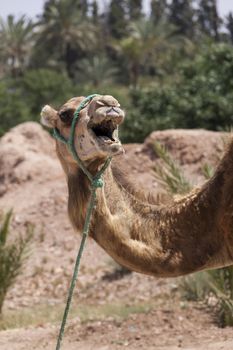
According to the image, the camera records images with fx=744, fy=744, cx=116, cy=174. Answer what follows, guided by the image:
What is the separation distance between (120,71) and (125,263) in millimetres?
50175

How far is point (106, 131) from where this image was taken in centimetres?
401

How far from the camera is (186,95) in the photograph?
850 inches

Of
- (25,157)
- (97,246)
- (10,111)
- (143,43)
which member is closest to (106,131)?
(97,246)

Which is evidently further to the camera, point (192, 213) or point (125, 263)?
point (192, 213)

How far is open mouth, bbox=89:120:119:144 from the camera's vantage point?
392 centimetres

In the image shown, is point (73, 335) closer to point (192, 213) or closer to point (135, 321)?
point (135, 321)

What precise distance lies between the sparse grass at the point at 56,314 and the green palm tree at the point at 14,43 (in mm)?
34948

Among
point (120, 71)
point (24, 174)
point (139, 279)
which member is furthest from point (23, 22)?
point (139, 279)

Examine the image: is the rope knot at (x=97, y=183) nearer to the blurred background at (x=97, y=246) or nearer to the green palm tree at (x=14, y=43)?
the blurred background at (x=97, y=246)

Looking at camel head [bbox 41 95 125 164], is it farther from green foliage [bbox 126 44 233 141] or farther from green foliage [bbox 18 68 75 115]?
green foliage [bbox 18 68 75 115]

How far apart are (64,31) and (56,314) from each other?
41436 mm

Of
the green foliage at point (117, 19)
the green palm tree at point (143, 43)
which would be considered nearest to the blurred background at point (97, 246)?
the green palm tree at point (143, 43)

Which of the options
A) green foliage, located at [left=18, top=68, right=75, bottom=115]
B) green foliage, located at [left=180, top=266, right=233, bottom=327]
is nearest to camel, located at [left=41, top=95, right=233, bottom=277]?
green foliage, located at [left=180, top=266, right=233, bottom=327]

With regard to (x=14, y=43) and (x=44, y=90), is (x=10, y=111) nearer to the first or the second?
(x=44, y=90)
